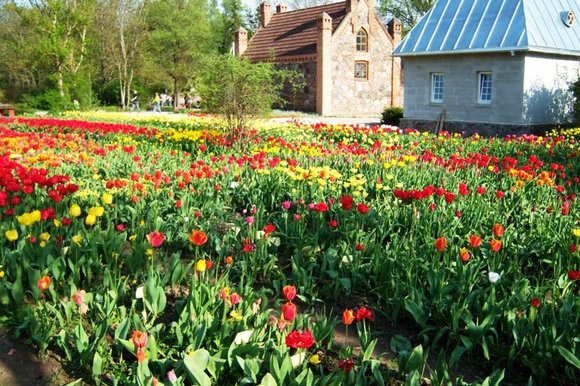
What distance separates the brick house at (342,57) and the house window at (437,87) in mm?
13366

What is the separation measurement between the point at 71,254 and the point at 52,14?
1292 inches

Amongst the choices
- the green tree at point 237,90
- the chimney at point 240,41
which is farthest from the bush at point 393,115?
the chimney at point 240,41

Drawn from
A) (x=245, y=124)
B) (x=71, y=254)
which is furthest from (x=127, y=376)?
(x=245, y=124)

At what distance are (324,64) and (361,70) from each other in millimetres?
3459

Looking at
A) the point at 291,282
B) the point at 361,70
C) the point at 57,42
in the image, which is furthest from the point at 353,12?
the point at 291,282

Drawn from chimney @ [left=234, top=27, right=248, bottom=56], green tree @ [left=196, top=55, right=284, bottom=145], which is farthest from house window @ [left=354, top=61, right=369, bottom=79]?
green tree @ [left=196, top=55, right=284, bottom=145]

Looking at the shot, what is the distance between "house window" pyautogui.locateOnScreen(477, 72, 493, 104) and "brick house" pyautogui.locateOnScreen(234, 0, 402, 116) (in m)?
15.4

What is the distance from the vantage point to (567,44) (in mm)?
20812

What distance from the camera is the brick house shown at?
36.1 metres

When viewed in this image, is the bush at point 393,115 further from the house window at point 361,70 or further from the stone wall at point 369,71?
the house window at point 361,70

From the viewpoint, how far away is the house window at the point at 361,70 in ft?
124

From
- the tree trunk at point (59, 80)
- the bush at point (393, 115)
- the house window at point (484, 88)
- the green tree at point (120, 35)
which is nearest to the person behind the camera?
the house window at point (484, 88)

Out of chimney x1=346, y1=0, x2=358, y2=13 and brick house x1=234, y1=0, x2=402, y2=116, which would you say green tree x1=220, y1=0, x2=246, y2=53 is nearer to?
brick house x1=234, y1=0, x2=402, y2=116

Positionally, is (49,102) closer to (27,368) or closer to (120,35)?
(120,35)
